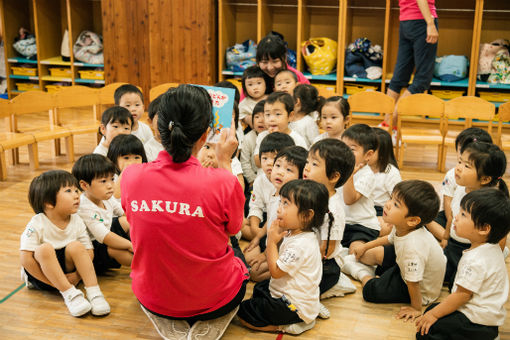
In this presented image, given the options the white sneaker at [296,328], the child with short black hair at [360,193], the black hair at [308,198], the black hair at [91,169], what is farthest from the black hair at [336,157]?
the black hair at [91,169]

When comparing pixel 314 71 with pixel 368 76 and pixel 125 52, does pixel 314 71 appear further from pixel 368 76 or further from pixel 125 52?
pixel 125 52

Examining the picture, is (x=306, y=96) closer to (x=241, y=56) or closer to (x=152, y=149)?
(x=152, y=149)

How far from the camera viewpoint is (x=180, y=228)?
6.23 ft

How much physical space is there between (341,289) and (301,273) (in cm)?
45

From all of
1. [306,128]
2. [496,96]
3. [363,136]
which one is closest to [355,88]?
[496,96]

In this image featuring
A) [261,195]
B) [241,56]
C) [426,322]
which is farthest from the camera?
[241,56]

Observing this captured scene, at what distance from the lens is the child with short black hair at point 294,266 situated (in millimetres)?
2211

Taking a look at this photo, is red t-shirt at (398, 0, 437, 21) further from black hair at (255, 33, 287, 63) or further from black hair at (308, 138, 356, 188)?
black hair at (308, 138, 356, 188)

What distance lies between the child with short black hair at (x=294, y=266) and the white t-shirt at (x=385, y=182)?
3.28ft

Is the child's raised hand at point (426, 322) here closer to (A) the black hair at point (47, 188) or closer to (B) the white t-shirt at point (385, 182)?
(B) the white t-shirt at point (385, 182)

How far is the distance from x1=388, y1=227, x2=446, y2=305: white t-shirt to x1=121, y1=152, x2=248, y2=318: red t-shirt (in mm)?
800

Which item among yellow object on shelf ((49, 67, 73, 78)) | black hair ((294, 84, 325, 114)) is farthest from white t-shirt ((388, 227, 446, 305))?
yellow object on shelf ((49, 67, 73, 78))

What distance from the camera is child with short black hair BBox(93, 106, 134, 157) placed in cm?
342

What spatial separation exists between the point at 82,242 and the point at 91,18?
18.0ft
